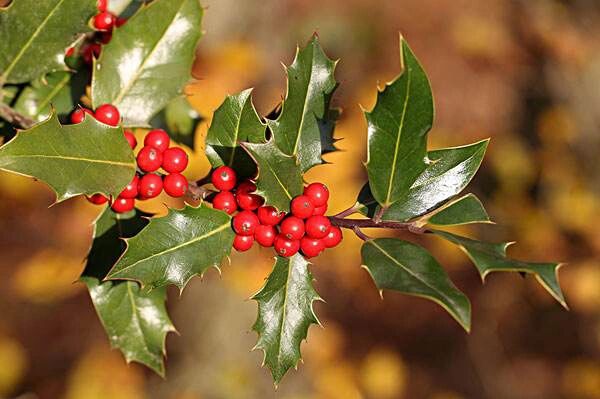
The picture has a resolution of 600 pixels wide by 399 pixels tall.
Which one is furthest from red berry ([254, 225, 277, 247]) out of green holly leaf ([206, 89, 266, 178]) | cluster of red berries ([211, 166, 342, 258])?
green holly leaf ([206, 89, 266, 178])

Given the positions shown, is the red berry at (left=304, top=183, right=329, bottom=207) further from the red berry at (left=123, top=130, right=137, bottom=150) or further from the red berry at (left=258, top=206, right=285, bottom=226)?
the red berry at (left=123, top=130, right=137, bottom=150)

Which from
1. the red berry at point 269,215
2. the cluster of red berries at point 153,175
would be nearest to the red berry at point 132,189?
the cluster of red berries at point 153,175

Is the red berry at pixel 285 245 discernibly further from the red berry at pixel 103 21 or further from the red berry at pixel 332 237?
the red berry at pixel 103 21

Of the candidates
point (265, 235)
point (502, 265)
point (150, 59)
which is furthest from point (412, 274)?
point (150, 59)

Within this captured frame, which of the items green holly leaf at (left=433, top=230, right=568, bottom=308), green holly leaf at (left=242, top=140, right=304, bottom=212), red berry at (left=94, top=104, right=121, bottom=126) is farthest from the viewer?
red berry at (left=94, top=104, right=121, bottom=126)

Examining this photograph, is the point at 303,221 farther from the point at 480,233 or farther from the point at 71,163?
the point at 480,233

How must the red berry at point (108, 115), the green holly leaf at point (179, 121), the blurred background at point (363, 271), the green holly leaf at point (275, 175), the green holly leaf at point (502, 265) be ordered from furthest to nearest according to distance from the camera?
the blurred background at point (363, 271), the green holly leaf at point (179, 121), the red berry at point (108, 115), the green holly leaf at point (275, 175), the green holly leaf at point (502, 265)

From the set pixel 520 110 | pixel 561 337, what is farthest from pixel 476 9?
pixel 561 337

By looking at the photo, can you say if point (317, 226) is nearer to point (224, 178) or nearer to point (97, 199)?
point (224, 178)
